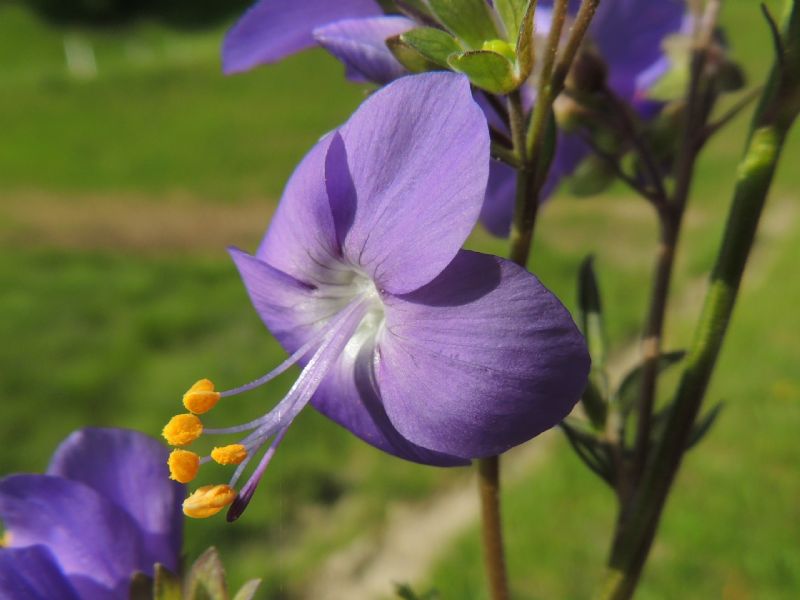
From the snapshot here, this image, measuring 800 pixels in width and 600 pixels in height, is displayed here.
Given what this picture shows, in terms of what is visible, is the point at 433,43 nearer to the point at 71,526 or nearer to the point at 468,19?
the point at 468,19

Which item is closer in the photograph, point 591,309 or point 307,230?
point 307,230

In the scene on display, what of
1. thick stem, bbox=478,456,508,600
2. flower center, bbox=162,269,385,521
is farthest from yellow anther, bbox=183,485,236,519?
thick stem, bbox=478,456,508,600

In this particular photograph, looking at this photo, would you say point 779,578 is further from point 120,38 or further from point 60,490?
point 120,38

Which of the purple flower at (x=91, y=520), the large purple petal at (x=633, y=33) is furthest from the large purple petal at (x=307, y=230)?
the large purple petal at (x=633, y=33)

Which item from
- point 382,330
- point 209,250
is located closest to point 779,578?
point 382,330

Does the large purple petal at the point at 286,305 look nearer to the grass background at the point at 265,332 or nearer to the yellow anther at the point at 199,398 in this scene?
the yellow anther at the point at 199,398

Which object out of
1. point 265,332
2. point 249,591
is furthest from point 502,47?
point 265,332
